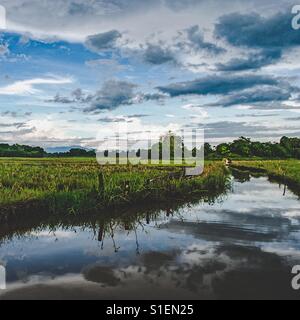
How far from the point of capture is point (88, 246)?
9.82 meters

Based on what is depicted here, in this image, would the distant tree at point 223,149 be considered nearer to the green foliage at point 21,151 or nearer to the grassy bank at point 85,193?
the green foliage at point 21,151

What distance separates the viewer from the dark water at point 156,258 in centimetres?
702

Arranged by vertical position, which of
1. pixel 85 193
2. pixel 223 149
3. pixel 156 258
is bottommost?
pixel 156 258

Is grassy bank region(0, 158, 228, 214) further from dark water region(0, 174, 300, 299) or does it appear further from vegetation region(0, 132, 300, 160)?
vegetation region(0, 132, 300, 160)

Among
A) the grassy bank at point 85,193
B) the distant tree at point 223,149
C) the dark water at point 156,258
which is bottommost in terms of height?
the dark water at point 156,258

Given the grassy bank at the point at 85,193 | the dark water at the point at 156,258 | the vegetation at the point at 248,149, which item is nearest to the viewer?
the dark water at the point at 156,258

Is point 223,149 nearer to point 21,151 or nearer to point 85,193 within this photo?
point 21,151

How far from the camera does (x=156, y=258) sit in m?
8.84

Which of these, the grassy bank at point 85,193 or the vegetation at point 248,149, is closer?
the grassy bank at point 85,193

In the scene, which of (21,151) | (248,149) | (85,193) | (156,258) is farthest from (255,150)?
(156,258)

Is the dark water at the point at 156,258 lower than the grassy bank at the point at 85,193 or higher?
lower

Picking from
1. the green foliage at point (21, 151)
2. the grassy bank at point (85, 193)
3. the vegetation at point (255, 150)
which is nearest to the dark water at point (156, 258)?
the grassy bank at point (85, 193)

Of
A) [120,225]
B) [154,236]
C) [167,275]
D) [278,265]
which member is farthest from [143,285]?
[120,225]
